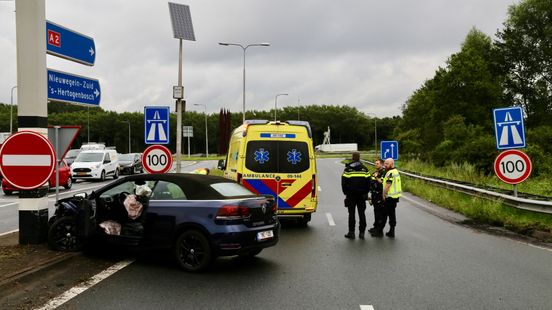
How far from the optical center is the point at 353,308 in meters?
5.48

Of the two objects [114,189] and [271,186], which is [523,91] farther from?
[114,189]

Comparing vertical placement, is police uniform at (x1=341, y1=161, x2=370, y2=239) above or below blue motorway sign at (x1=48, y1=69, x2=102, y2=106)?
below

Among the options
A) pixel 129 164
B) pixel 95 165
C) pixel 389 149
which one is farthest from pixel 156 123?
pixel 129 164

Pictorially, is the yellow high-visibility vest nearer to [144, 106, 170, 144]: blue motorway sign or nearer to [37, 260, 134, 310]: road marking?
[37, 260, 134, 310]: road marking

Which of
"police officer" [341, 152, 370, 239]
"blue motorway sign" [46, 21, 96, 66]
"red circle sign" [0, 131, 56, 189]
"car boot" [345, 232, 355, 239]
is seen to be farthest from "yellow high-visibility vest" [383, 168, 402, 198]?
"red circle sign" [0, 131, 56, 189]

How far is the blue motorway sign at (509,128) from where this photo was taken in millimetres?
11836

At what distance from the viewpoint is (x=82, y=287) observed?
6.38m

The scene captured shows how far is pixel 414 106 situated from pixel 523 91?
51.8 ft

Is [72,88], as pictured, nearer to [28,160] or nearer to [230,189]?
[28,160]

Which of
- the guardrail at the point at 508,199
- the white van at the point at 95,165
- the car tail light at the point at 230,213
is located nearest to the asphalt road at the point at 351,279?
the car tail light at the point at 230,213

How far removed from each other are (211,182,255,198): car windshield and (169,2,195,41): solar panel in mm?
9156

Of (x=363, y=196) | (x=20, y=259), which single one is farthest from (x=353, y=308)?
(x=363, y=196)

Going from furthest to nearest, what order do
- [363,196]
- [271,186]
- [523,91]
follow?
[523,91]
[271,186]
[363,196]

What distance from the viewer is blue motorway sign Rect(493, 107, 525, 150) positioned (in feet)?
38.8
